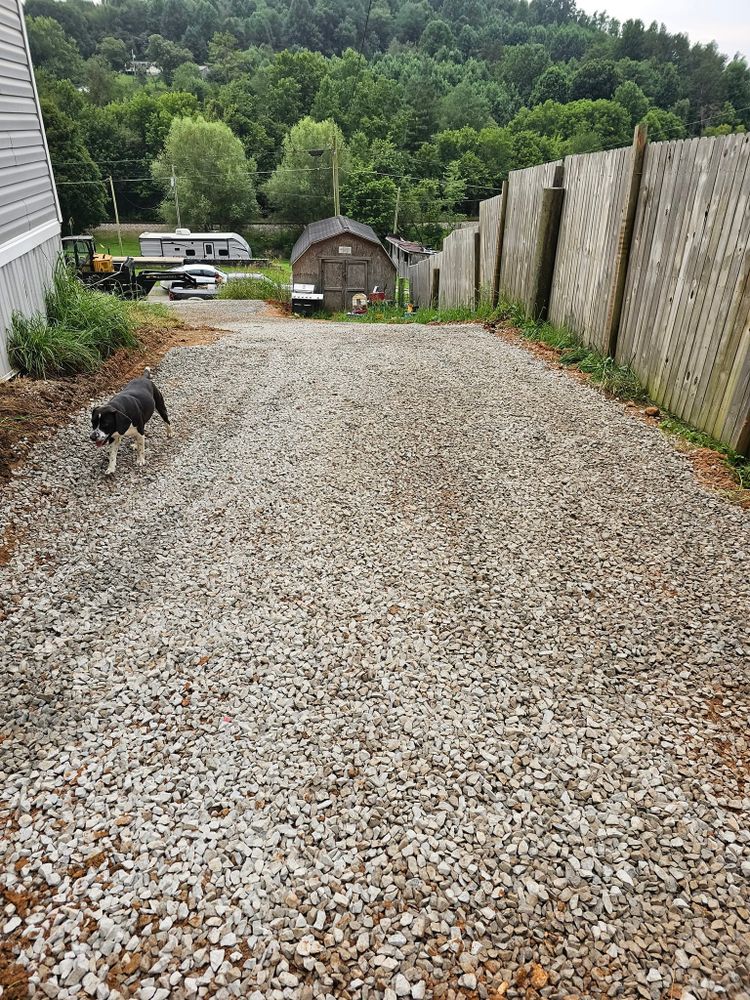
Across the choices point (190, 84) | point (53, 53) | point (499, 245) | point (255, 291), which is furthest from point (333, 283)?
point (53, 53)

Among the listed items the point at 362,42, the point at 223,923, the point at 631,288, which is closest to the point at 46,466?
the point at 223,923

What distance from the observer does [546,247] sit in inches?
319

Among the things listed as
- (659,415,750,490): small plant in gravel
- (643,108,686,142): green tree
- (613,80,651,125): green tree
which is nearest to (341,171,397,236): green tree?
(643,108,686,142): green tree

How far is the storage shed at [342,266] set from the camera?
1105 inches

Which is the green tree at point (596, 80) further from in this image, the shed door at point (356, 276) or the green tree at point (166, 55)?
the shed door at point (356, 276)

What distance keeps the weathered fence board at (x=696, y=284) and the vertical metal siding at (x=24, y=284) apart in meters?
6.65

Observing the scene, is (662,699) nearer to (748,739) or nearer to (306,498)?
(748,739)

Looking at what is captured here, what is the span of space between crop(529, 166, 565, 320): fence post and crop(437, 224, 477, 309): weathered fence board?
371 cm

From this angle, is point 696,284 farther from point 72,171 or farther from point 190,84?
point 190,84

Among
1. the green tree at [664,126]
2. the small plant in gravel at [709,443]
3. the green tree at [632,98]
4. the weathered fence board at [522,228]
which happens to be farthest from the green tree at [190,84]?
the small plant in gravel at [709,443]

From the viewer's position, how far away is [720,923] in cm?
192

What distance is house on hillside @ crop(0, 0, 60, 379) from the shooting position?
21.9 feet

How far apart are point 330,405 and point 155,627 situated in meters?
3.72

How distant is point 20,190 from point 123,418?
484 cm
